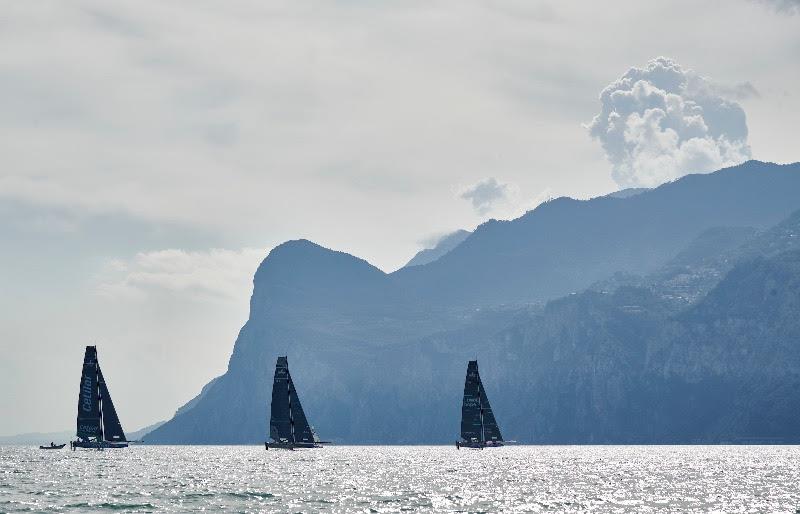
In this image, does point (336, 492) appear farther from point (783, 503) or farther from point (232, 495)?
point (783, 503)

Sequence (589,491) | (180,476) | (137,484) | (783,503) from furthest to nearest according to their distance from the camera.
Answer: (180,476) → (137,484) → (589,491) → (783,503)

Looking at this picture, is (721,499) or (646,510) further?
(721,499)

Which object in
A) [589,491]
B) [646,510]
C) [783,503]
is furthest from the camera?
[589,491]

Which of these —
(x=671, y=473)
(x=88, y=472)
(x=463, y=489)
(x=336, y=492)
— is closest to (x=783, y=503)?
(x=463, y=489)

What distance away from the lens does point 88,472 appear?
172250 millimetres

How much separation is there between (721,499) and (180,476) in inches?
3088

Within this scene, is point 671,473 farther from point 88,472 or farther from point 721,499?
point 88,472

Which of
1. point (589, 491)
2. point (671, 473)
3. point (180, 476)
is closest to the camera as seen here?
point (589, 491)

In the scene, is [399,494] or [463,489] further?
[463,489]

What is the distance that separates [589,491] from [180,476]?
6186cm

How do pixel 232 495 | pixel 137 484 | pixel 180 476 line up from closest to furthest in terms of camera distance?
pixel 232 495, pixel 137 484, pixel 180 476

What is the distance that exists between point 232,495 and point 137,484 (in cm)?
2442

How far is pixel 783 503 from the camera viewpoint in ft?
373

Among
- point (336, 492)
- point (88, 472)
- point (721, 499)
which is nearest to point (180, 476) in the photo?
point (88, 472)
